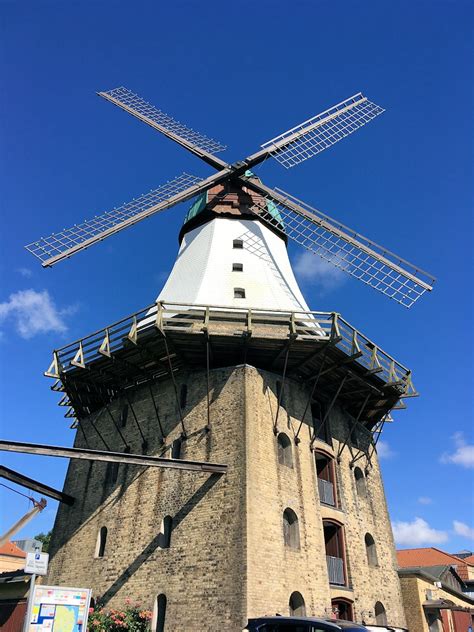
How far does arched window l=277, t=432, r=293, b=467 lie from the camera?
18.0m

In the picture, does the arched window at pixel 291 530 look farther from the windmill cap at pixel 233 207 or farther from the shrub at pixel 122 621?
the windmill cap at pixel 233 207

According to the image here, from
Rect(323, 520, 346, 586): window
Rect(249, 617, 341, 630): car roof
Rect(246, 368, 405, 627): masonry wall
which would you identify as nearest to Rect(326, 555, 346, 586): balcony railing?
Rect(323, 520, 346, 586): window

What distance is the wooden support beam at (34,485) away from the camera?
17078 millimetres

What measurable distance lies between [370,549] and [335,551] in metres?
2.66

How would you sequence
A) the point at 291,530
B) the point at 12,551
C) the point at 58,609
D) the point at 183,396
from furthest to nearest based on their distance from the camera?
the point at 12,551
the point at 183,396
the point at 291,530
the point at 58,609

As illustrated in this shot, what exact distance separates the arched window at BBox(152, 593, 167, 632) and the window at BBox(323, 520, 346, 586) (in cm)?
549

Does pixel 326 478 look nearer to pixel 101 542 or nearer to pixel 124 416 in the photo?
pixel 124 416

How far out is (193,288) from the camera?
22.1 meters

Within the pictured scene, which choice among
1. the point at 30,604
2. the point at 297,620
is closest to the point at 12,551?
the point at 30,604

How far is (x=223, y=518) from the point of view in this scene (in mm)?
15773

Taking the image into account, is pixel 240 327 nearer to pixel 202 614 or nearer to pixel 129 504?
pixel 129 504

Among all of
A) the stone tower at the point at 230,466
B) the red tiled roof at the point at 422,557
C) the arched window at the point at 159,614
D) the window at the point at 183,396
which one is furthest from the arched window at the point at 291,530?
the red tiled roof at the point at 422,557

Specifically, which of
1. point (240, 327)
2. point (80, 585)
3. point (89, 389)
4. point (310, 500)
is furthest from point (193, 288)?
point (80, 585)

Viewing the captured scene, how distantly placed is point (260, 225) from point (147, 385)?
Result: 9.83m
